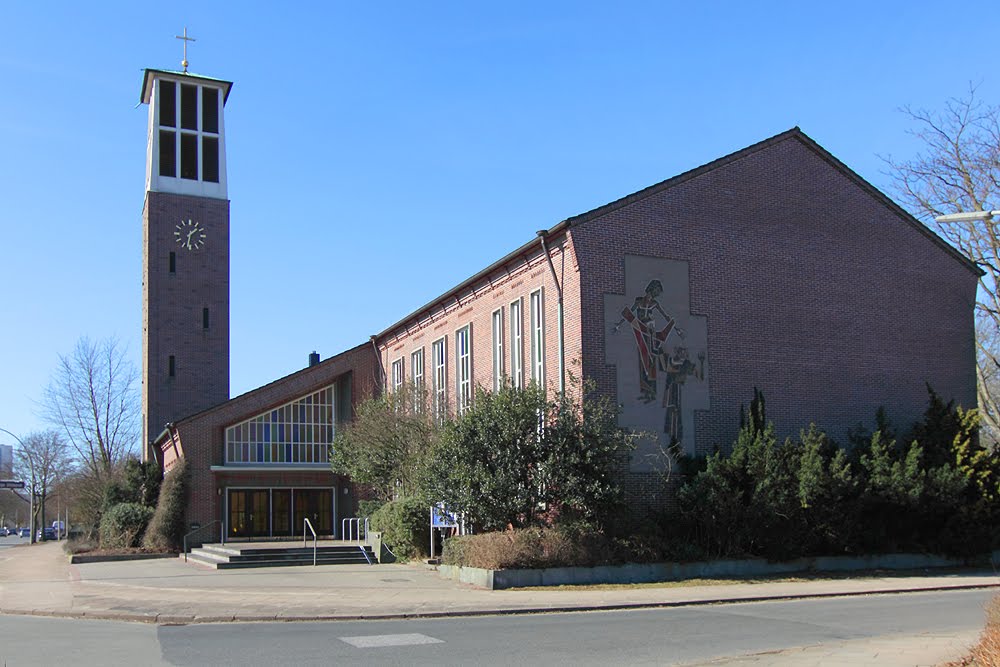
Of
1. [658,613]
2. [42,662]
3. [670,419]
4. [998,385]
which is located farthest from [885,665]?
[998,385]

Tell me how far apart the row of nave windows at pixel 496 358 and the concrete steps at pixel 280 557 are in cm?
506

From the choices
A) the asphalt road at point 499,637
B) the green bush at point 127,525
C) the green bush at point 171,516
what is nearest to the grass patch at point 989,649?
the asphalt road at point 499,637

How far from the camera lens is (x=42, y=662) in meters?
11.9

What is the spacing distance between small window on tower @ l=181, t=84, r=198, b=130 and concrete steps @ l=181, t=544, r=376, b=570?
88.5 ft

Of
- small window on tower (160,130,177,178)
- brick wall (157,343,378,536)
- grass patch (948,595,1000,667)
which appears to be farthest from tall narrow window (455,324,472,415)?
grass patch (948,595,1000,667)

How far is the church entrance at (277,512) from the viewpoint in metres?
39.2

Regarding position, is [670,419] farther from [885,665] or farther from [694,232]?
[885,665]

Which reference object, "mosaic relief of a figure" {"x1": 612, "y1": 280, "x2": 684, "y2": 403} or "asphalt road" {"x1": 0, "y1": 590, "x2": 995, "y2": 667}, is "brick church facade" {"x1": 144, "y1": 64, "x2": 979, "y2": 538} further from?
"asphalt road" {"x1": 0, "y1": 590, "x2": 995, "y2": 667}

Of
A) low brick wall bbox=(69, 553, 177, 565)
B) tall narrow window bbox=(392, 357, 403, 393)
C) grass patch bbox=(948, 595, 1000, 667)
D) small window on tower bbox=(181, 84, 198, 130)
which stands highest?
small window on tower bbox=(181, 84, 198, 130)

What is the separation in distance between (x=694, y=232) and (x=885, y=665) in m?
18.1

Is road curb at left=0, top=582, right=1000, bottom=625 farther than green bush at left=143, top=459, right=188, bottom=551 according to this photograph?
No

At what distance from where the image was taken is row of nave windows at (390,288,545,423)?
2762cm

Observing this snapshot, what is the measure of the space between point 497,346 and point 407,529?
622 cm

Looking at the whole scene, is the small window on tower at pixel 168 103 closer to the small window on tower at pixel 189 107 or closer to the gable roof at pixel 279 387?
the small window on tower at pixel 189 107
